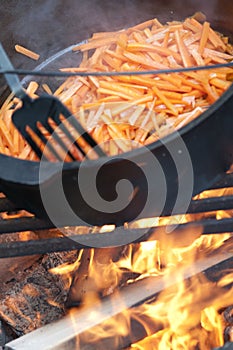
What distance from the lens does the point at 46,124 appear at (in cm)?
127

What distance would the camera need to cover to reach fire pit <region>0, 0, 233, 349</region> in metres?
1.60

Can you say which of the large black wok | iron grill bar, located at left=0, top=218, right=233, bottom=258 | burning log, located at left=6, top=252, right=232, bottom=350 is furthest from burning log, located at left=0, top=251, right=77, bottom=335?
the large black wok

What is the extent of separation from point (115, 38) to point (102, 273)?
3.07 feet

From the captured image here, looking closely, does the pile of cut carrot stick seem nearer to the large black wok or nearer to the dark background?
the dark background

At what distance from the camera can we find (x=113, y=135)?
68.1 inches

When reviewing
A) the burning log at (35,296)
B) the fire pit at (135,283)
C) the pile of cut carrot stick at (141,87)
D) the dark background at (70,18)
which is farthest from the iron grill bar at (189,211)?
the dark background at (70,18)

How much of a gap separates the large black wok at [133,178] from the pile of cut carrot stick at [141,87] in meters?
0.25

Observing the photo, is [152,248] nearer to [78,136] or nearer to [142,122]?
[142,122]

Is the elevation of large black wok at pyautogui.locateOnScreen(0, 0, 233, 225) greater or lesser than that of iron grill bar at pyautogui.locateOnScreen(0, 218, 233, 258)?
greater

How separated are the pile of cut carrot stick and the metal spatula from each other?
349mm

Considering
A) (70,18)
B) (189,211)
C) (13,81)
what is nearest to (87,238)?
(189,211)

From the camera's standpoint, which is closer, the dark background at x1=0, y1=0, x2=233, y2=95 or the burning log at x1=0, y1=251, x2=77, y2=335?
the burning log at x1=0, y1=251, x2=77, y2=335

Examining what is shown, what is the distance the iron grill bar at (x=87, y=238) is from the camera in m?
1.57

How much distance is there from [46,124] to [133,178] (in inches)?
9.9
